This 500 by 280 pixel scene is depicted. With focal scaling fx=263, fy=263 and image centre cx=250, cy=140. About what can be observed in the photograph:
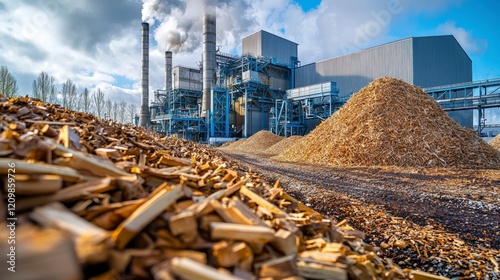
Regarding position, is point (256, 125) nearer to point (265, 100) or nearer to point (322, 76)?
point (265, 100)

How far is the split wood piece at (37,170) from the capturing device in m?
1.76

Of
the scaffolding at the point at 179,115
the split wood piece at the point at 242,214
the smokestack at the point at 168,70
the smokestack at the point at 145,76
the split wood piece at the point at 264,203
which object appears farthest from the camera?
the smokestack at the point at 168,70

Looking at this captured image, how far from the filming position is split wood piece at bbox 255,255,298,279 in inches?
61.9

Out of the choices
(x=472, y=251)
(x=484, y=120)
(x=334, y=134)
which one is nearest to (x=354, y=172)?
(x=334, y=134)

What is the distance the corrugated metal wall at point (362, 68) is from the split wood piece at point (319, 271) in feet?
98.6

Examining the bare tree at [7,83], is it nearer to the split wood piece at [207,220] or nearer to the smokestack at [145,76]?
the smokestack at [145,76]

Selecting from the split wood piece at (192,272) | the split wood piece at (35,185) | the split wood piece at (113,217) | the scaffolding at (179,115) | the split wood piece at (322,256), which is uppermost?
the scaffolding at (179,115)

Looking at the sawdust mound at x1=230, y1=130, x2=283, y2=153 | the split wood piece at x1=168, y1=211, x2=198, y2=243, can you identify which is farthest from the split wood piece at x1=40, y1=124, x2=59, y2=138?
the sawdust mound at x1=230, y1=130, x2=283, y2=153

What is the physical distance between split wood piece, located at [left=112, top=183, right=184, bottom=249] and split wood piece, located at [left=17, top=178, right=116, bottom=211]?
388 mm

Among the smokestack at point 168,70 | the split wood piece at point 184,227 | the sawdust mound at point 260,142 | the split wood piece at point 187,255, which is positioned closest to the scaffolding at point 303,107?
the sawdust mound at point 260,142

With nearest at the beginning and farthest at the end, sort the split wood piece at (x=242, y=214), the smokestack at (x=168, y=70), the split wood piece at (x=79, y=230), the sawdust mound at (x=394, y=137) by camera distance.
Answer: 1. the split wood piece at (x=79, y=230)
2. the split wood piece at (x=242, y=214)
3. the sawdust mound at (x=394, y=137)
4. the smokestack at (x=168, y=70)

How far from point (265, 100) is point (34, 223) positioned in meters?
34.0

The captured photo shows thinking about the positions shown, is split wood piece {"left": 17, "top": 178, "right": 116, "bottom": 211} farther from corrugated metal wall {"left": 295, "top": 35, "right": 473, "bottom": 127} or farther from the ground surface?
corrugated metal wall {"left": 295, "top": 35, "right": 473, "bottom": 127}

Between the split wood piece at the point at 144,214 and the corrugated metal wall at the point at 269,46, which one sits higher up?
the corrugated metal wall at the point at 269,46
